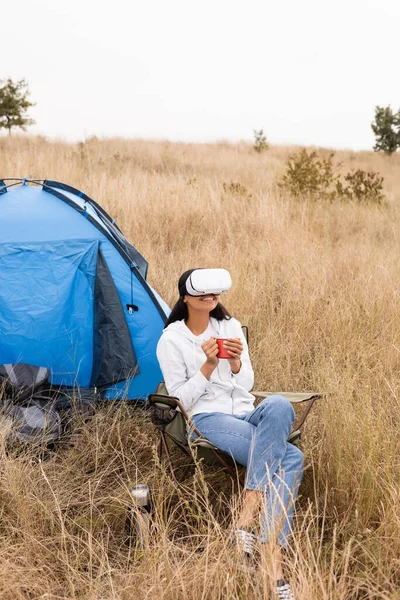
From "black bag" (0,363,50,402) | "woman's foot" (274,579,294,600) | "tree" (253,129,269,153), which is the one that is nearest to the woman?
"woman's foot" (274,579,294,600)

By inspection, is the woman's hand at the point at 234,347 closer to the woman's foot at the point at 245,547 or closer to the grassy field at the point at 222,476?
the grassy field at the point at 222,476

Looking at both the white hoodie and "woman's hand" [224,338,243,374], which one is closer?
"woman's hand" [224,338,243,374]

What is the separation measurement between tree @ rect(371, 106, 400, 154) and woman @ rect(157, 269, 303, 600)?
750 inches

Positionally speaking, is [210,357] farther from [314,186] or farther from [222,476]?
[314,186]

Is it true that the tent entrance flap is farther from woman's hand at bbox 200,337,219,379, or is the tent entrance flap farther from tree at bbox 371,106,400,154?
tree at bbox 371,106,400,154

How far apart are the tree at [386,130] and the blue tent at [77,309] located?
1846 centimetres

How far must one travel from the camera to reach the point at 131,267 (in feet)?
12.5

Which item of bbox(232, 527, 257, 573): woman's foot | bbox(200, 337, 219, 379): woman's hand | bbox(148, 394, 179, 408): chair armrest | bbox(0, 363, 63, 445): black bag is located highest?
bbox(200, 337, 219, 379): woman's hand

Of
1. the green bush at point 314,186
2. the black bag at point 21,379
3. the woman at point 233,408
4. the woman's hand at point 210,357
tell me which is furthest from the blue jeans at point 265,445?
the green bush at point 314,186

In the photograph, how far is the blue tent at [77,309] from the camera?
369cm

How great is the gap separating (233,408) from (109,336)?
1.16 meters

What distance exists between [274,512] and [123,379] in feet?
5.84

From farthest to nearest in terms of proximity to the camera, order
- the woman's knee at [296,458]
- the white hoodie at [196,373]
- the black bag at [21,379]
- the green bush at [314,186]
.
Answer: the green bush at [314,186], the black bag at [21,379], the white hoodie at [196,373], the woman's knee at [296,458]

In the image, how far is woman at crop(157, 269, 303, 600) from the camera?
2.23 metres
